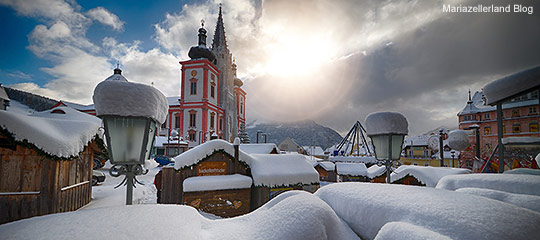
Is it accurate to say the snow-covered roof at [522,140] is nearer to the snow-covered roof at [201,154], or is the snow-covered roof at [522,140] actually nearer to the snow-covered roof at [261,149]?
the snow-covered roof at [201,154]

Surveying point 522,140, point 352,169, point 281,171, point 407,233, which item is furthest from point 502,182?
point 352,169

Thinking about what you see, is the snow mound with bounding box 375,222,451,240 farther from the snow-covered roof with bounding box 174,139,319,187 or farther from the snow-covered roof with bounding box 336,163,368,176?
the snow-covered roof with bounding box 336,163,368,176

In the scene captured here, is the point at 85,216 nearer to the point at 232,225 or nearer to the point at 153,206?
the point at 153,206

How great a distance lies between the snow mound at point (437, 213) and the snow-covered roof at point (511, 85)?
2.55 meters

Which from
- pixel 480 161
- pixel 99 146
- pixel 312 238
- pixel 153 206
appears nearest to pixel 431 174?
pixel 480 161

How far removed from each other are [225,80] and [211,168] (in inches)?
1477

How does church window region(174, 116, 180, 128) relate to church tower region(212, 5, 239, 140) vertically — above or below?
below

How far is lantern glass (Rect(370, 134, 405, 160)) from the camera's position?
4.76 m

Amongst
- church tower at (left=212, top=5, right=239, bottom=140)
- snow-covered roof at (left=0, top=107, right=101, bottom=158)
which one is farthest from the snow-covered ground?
church tower at (left=212, top=5, right=239, bottom=140)

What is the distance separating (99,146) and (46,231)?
10.2 meters

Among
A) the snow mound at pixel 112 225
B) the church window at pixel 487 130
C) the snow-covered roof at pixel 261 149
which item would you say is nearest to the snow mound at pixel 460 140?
the church window at pixel 487 130

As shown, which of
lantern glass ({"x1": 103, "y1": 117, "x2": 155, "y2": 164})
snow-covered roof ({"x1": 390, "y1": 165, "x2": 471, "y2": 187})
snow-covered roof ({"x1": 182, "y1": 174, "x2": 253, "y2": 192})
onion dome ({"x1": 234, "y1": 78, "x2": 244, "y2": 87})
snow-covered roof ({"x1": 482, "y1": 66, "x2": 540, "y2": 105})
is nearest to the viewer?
snow-covered roof ({"x1": 482, "y1": 66, "x2": 540, "y2": 105})

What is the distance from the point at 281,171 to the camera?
389 inches

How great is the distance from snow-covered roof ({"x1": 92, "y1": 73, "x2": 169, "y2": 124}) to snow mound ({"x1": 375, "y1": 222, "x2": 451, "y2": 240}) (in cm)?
300
